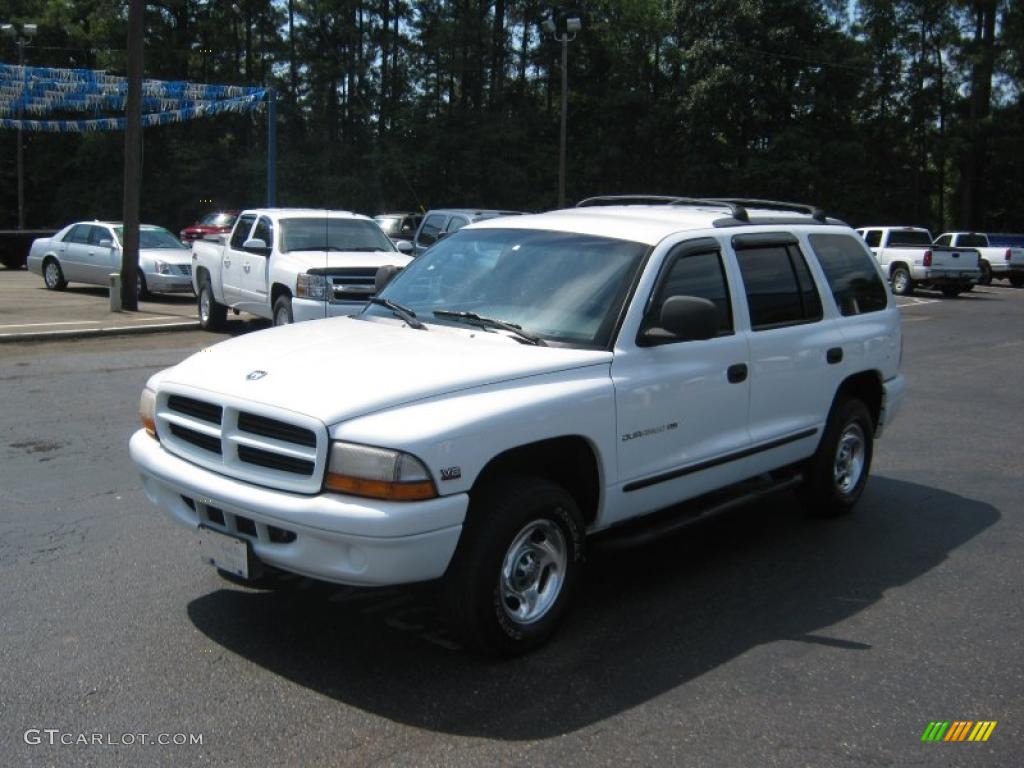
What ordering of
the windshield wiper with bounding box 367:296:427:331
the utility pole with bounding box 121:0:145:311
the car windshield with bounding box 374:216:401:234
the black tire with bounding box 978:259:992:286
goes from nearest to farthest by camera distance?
the windshield wiper with bounding box 367:296:427:331 → the utility pole with bounding box 121:0:145:311 → the car windshield with bounding box 374:216:401:234 → the black tire with bounding box 978:259:992:286

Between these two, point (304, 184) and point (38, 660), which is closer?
point (38, 660)

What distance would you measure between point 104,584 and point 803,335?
3923 mm

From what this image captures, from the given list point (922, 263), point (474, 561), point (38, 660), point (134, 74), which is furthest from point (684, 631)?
point (922, 263)

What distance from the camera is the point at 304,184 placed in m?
45.7

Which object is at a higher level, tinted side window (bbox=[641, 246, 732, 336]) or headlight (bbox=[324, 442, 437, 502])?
tinted side window (bbox=[641, 246, 732, 336])

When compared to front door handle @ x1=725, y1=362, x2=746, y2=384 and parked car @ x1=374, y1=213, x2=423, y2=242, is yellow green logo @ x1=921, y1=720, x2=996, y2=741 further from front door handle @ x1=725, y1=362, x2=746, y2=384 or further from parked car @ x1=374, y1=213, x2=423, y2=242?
parked car @ x1=374, y1=213, x2=423, y2=242

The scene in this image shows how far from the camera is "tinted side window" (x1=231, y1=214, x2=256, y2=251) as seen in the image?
A: 14523mm

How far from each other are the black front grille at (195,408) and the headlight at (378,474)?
2.18 ft

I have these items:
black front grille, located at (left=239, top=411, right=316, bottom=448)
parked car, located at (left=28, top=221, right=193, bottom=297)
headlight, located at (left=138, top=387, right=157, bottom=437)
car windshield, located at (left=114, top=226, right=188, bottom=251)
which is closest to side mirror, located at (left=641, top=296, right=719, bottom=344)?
black front grille, located at (left=239, top=411, right=316, bottom=448)

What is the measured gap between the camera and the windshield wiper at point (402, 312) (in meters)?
4.92

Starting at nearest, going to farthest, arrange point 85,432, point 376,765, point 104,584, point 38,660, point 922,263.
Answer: point 376,765, point 38,660, point 104,584, point 85,432, point 922,263

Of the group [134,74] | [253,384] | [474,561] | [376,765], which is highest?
[134,74]

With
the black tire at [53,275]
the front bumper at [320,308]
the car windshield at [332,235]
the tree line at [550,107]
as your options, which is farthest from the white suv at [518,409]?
the tree line at [550,107]

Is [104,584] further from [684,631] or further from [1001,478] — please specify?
[1001,478]
